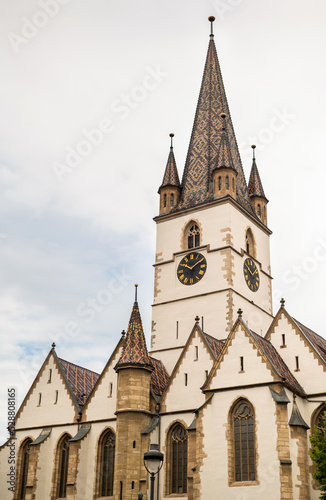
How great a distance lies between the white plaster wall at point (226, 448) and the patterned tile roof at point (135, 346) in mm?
5573

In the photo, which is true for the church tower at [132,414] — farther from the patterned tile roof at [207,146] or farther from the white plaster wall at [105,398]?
the patterned tile roof at [207,146]

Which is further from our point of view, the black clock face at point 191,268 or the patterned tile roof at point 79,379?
the black clock face at point 191,268

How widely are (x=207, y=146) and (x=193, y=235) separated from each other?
26.1 feet

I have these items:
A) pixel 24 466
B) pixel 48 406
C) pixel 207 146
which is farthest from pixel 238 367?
pixel 207 146

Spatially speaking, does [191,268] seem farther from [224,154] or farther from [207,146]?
[207,146]

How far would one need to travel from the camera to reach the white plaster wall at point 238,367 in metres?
33.8

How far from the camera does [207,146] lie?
5262 centimetres

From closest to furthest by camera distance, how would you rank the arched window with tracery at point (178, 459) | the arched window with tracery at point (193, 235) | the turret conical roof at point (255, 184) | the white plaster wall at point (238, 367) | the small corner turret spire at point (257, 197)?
the white plaster wall at point (238, 367) → the arched window with tracery at point (178, 459) → the arched window with tracery at point (193, 235) → the small corner turret spire at point (257, 197) → the turret conical roof at point (255, 184)

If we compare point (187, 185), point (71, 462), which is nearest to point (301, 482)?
point (71, 462)

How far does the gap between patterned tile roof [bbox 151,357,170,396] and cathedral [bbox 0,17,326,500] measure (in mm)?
165

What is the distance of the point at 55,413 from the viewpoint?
142 feet

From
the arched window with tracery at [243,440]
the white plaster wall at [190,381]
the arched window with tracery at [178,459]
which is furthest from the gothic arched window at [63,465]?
the arched window with tracery at [243,440]

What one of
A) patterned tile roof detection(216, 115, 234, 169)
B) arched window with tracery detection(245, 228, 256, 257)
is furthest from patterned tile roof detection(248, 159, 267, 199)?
arched window with tracery detection(245, 228, 256, 257)

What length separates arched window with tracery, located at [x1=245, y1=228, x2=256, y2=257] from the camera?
49600 mm
